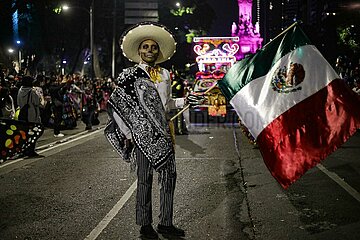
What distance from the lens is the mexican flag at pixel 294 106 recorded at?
5613mm

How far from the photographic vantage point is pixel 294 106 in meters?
5.71

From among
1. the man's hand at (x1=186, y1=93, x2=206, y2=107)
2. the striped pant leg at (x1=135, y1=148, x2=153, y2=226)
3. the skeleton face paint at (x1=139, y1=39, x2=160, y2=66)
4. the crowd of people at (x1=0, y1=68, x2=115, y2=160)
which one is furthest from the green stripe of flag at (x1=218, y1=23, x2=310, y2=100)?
the crowd of people at (x1=0, y1=68, x2=115, y2=160)

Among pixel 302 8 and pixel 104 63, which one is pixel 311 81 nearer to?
pixel 104 63

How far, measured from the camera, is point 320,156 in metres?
5.60

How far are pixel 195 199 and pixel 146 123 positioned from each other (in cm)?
218

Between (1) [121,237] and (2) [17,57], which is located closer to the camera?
(1) [121,237]

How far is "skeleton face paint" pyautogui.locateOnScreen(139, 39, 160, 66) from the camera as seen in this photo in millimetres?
5727

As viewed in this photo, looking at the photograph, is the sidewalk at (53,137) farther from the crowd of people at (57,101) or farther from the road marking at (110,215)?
the road marking at (110,215)

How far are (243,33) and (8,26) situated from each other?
10380 centimetres

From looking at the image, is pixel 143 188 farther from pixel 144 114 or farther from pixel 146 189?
pixel 144 114

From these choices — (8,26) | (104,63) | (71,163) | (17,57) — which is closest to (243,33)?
(104,63)

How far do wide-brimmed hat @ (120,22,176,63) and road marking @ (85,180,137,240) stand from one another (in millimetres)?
1870

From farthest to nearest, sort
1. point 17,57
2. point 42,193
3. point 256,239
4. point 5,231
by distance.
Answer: point 17,57 < point 42,193 < point 5,231 < point 256,239

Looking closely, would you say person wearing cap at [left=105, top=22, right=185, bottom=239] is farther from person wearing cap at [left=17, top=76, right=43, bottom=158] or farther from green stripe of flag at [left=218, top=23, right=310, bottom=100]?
person wearing cap at [left=17, top=76, right=43, bottom=158]
